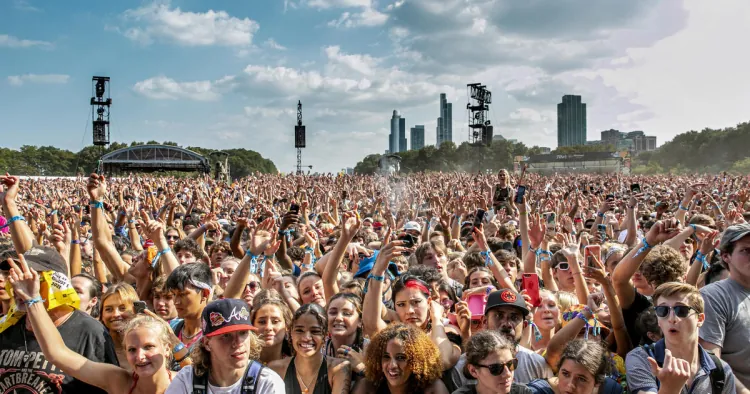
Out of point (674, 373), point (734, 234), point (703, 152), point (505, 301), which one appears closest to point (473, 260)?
point (505, 301)

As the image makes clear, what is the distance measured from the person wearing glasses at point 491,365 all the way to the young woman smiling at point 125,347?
1736 millimetres

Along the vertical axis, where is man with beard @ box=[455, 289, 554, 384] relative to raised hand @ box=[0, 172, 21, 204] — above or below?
below

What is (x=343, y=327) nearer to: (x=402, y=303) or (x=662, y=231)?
(x=402, y=303)

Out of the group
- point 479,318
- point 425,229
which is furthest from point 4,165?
point 479,318

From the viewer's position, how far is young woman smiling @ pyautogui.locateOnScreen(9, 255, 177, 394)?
119 inches

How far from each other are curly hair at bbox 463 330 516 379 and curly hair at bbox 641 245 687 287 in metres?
1.60

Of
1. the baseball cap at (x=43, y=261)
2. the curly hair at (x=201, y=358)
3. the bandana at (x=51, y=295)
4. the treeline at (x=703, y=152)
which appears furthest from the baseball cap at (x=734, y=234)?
the treeline at (x=703, y=152)

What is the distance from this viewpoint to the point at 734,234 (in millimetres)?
3531

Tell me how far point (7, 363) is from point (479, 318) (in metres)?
3.12

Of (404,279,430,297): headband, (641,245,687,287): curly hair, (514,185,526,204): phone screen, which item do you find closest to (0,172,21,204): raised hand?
(404,279,430,297): headband

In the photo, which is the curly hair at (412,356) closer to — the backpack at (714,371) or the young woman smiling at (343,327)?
the young woman smiling at (343,327)

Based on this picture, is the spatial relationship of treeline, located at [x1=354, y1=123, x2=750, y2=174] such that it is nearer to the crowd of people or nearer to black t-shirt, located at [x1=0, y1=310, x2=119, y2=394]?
the crowd of people

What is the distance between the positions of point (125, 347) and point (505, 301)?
8.03ft

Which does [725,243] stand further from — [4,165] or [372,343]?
[4,165]
